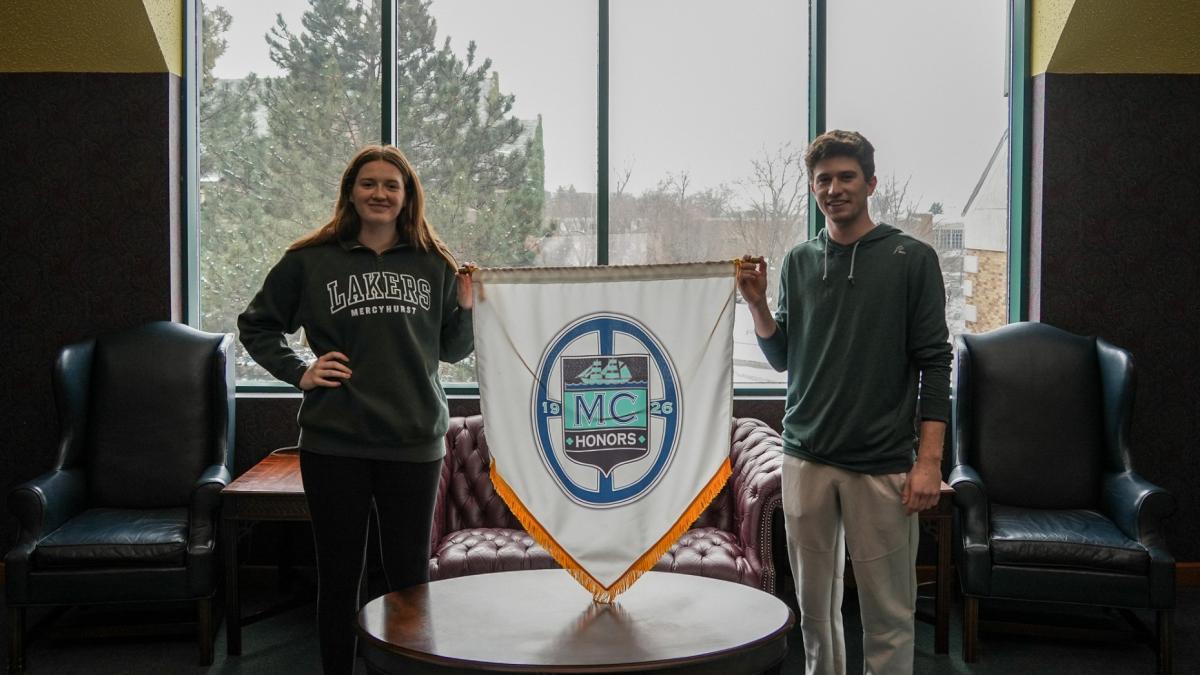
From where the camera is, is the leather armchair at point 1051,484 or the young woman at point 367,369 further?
the leather armchair at point 1051,484

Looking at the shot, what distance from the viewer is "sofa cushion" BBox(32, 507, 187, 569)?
11.7 feet

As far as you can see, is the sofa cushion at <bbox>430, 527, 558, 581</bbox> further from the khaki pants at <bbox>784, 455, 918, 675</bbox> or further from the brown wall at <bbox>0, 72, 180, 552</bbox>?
the brown wall at <bbox>0, 72, 180, 552</bbox>

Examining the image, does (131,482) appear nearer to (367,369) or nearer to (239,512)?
(239,512)

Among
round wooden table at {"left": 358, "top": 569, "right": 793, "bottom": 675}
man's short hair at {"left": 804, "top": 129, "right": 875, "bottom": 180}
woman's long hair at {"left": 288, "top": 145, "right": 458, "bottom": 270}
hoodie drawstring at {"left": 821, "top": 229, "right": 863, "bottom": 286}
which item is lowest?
round wooden table at {"left": 358, "top": 569, "right": 793, "bottom": 675}

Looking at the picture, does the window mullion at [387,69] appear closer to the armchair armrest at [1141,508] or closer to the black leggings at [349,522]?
the black leggings at [349,522]

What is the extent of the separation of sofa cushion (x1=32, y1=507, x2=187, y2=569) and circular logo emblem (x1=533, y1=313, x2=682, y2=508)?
177cm

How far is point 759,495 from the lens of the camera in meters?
3.58

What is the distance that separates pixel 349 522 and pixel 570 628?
2.23 feet

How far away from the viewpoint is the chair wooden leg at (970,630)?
145 inches

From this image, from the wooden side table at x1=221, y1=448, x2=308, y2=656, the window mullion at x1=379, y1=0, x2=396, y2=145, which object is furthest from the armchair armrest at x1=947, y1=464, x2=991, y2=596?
the window mullion at x1=379, y1=0, x2=396, y2=145

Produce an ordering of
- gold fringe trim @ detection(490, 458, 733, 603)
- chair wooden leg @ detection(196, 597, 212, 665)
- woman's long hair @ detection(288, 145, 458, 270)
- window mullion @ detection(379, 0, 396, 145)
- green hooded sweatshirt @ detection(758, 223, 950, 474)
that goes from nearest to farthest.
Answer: gold fringe trim @ detection(490, 458, 733, 603)
green hooded sweatshirt @ detection(758, 223, 950, 474)
woman's long hair @ detection(288, 145, 458, 270)
chair wooden leg @ detection(196, 597, 212, 665)
window mullion @ detection(379, 0, 396, 145)

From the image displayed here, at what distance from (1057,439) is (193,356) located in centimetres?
332

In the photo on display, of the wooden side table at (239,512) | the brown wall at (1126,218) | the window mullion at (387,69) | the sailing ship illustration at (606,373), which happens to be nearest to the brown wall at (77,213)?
the window mullion at (387,69)

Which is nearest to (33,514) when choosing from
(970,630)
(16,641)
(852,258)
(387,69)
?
(16,641)
